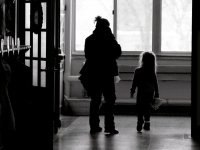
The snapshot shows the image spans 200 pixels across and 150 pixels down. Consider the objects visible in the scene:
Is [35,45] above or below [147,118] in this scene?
above

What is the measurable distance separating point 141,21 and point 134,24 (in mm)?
142

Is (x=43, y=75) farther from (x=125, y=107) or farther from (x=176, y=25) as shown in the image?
(x=176, y=25)

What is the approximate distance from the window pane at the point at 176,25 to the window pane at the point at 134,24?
0.27 metres

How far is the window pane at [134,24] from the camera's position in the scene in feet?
38.0

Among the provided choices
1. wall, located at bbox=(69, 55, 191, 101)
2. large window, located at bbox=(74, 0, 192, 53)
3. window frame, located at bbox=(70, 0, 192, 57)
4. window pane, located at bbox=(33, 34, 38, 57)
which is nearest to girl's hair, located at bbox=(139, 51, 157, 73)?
window pane, located at bbox=(33, 34, 38, 57)

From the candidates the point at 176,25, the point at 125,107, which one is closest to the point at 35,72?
the point at 125,107

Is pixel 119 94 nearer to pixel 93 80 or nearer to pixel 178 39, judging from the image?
pixel 178 39

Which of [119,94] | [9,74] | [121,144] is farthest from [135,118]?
[9,74]

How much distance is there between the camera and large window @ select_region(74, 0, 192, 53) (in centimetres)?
1157

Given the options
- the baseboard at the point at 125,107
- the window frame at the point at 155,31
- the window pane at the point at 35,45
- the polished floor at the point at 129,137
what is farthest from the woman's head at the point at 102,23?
the window frame at the point at 155,31

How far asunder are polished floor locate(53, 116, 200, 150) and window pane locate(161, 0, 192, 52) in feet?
5.23

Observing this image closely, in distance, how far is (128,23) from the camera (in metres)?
11.7

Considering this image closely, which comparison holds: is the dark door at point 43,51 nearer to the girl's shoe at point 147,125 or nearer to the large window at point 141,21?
the girl's shoe at point 147,125

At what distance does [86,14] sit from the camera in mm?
11773
